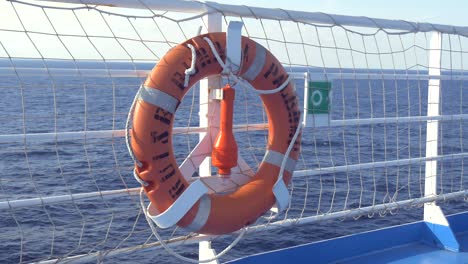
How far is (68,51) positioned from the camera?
171cm

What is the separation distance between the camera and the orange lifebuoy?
173cm

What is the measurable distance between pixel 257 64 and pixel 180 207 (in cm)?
51

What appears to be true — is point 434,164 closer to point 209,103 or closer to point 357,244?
point 357,244

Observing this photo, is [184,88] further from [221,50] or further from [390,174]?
[390,174]

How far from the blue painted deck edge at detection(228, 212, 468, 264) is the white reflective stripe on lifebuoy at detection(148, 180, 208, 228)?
1.62ft

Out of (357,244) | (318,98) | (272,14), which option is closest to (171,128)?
(272,14)

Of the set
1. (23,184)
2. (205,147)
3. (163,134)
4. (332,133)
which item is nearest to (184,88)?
(163,134)

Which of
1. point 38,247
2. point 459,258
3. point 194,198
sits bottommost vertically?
point 38,247

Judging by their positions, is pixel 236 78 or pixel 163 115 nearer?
pixel 163 115

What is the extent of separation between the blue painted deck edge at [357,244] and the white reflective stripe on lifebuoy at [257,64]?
2.28 feet

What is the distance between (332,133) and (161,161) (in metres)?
15.9

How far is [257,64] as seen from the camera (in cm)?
192

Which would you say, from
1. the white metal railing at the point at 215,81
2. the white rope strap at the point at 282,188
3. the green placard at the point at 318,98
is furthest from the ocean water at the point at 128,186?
the green placard at the point at 318,98

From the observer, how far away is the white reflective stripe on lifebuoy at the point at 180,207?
1758mm
